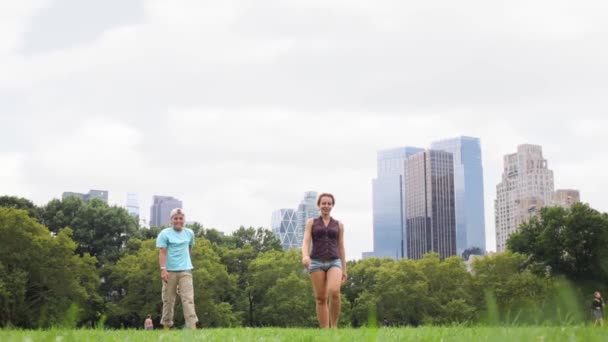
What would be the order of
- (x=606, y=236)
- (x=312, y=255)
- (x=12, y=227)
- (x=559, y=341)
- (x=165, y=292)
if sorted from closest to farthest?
(x=559, y=341)
(x=312, y=255)
(x=165, y=292)
(x=12, y=227)
(x=606, y=236)

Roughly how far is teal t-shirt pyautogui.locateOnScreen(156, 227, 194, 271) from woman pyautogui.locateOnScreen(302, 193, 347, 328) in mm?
2890

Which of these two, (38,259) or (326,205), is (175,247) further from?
(38,259)

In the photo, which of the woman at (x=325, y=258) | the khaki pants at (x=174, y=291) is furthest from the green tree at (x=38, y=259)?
the woman at (x=325, y=258)

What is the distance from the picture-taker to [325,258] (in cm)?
1141

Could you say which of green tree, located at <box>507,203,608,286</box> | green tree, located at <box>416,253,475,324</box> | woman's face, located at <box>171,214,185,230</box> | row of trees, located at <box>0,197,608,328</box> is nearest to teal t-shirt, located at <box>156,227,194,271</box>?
woman's face, located at <box>171,214,185,230</box>

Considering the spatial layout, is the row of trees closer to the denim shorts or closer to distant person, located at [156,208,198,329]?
distant person, located at [156,208,198,329]

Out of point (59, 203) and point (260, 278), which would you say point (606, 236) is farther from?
point (59, 203)

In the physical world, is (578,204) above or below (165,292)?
above

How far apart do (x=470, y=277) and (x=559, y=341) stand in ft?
212

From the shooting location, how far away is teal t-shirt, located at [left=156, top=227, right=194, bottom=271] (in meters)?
13.2

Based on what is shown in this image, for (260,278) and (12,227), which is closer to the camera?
(12,227)

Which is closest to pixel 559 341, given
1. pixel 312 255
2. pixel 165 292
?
pixel 312 255

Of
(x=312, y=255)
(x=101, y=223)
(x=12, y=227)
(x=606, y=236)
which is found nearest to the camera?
(x=312, y=255)

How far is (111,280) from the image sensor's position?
61.1 m
